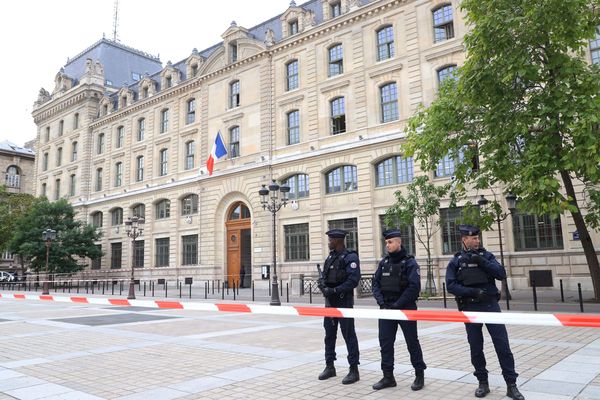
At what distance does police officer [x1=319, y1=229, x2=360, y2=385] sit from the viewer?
6.54 m

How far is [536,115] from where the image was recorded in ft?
47.6

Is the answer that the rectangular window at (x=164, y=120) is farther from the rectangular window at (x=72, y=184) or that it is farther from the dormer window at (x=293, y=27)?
the rectangular window at (x=72, y=184)

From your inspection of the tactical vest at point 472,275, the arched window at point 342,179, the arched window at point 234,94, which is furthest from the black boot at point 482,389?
the arched window at point 234,94

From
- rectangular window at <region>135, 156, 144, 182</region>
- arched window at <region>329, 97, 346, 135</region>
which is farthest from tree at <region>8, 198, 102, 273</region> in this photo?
arched window at <region>329, 97, 346, 135</region>

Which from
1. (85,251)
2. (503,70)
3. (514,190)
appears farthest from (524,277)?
(85,251)

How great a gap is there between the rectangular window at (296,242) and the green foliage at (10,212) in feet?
84.3

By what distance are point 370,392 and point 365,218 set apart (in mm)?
21599

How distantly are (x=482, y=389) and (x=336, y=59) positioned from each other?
2704cm

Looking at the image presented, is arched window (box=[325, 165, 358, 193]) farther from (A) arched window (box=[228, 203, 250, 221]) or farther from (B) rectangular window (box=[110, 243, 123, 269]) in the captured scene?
(B) rectangular window (box=[110, 243, 123, 269])

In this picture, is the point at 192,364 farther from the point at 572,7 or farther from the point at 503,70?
the point at 572,7

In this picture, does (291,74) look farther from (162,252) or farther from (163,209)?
(162,252)

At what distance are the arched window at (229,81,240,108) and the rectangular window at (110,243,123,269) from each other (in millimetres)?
17163

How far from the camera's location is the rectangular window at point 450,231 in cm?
2461

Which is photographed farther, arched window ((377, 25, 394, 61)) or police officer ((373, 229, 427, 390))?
arched window ((377, 25, 394, 61))
